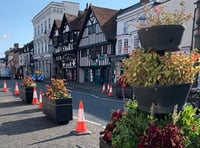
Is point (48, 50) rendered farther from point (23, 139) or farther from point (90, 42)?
point (23, 139)

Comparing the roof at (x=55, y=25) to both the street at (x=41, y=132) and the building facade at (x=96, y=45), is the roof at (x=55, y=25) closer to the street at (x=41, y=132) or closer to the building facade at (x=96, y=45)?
the building facade at (x=96, y=45)

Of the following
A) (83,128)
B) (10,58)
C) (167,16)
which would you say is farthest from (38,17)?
(167,16)

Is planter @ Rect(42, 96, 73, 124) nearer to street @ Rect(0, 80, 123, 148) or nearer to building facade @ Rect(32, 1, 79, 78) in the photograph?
street @ Rect(0, 80, 123, 148)

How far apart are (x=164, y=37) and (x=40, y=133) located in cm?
511

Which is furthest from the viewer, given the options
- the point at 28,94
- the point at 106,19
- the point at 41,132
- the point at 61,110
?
the point at 106,19

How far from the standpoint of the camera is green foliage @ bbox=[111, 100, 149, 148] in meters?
2.98

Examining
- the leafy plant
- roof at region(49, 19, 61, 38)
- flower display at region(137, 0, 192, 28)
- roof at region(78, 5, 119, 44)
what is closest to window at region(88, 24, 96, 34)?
roof at region(78, 5, 119, 44)

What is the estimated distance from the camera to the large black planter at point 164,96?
2.89 meters

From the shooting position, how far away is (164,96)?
2.92 metres

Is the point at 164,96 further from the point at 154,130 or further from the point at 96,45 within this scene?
the point at 96,45

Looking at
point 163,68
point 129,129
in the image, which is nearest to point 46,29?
point 129,129

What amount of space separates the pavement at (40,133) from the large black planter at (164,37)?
3524 millimetres

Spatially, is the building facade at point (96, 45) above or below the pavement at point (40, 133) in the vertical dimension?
above

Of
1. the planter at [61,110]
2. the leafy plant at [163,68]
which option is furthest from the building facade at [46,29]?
the leafy plant at [163,68]
